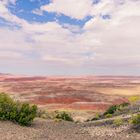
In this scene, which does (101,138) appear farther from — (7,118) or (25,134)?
(7,118)

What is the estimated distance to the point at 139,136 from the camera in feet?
76.6

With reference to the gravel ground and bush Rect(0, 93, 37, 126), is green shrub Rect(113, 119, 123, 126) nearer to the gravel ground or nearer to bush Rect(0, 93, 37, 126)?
the gravel ground

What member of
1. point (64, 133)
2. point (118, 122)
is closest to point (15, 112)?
point (64, 133)

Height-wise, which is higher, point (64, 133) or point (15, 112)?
point (15, 112)

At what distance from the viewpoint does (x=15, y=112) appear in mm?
28734

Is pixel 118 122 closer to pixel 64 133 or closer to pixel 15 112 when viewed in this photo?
pixel 64 133

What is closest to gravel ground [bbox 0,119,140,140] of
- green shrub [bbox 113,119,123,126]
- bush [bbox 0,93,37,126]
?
green shrub [bbox 113,119,123,126]

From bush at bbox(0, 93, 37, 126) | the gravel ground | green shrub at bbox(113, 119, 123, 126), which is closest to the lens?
the gravel ground

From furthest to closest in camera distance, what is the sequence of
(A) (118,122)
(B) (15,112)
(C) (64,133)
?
(B) (15,112) < (A) (118,122) < (C) (64,133)

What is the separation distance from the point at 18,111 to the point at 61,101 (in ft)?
160

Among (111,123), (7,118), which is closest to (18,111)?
(7,118)

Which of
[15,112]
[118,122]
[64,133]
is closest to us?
[64,133]

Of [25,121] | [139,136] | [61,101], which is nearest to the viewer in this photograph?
[139,136]

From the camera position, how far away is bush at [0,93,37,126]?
28.4 m
